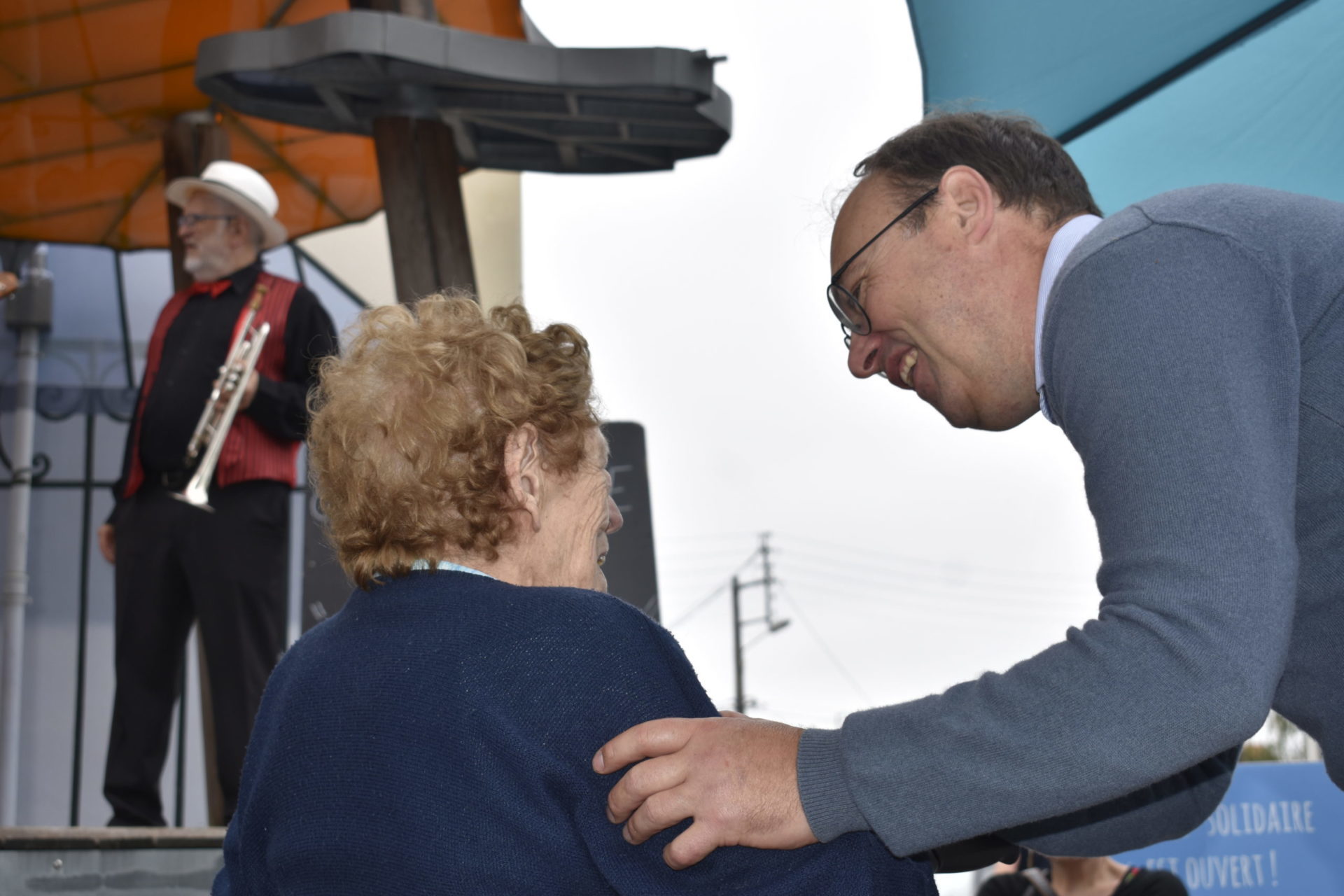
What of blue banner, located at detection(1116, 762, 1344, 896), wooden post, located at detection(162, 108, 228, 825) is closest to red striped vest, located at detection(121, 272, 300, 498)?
wooden post, located at detection(162, 108, 228, 825)

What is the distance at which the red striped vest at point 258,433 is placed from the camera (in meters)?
3.76

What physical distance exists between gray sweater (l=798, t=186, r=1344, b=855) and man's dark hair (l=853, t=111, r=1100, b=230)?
312 millimetres

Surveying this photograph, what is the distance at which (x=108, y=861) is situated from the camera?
267cm

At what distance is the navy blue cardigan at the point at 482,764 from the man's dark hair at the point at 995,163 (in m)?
0.80

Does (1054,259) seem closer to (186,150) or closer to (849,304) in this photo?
(849,304)

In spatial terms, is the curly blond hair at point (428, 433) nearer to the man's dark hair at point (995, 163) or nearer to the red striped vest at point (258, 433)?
the man's dark hair at point (995, 163)

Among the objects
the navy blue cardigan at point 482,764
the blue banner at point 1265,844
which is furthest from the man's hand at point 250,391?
the blue banner at point 1265,844

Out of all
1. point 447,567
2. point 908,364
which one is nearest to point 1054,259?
point 908,364

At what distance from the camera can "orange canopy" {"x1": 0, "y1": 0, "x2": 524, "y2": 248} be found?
5832 mm

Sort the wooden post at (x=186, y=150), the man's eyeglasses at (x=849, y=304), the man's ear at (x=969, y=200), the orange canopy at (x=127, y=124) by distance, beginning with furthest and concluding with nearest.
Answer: the wooden post at (x=186, y=150) → the orange canopy at (x=127, y=124) → the man's eyeglasses at (x=849, y=304) → the man's ear at (x=969, y=200)

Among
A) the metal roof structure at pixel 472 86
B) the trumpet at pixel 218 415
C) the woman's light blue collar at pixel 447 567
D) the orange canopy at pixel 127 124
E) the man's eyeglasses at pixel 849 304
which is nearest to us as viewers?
the woman's light blue collar at pixel 447 567

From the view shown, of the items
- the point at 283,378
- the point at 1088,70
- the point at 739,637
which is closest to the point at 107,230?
the point at 283,378

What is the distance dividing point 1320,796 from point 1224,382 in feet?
→ 14.2

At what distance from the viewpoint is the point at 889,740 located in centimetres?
131
